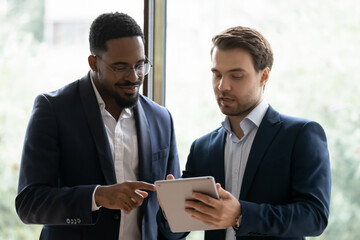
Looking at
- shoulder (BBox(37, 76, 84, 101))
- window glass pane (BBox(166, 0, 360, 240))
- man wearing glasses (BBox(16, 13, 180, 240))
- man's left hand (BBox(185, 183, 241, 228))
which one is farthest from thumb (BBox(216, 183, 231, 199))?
window glass pane (BBox(166, 0, 360, 240))

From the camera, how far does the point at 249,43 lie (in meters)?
2.03

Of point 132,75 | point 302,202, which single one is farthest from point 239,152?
point 132,75

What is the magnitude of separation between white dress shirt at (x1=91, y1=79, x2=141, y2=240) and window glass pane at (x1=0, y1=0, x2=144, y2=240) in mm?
901

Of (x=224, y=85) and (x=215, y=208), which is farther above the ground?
(x=224, y=85)

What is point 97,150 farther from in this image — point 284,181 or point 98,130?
point 284,181

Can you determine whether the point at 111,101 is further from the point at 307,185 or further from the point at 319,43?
the point at 319,43

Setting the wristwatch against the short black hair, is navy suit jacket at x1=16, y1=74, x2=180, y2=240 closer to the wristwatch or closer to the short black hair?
the short black hair

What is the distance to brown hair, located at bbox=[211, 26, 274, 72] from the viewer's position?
2.03m

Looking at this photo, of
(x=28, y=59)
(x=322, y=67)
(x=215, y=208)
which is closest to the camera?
(x=215, y=208)

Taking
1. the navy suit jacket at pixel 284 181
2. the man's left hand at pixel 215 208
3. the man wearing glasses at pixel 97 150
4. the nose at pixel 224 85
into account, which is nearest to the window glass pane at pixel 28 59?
the man wearing glasses at pixel 97 150

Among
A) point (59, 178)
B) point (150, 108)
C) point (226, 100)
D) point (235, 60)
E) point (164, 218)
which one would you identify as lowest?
point (164, 218)

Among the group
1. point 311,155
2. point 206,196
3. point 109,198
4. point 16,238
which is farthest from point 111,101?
point 16,238

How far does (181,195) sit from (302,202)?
0.44 metres

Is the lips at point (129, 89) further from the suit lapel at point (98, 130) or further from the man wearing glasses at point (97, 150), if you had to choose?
the suit lapel at point (98, 130)
